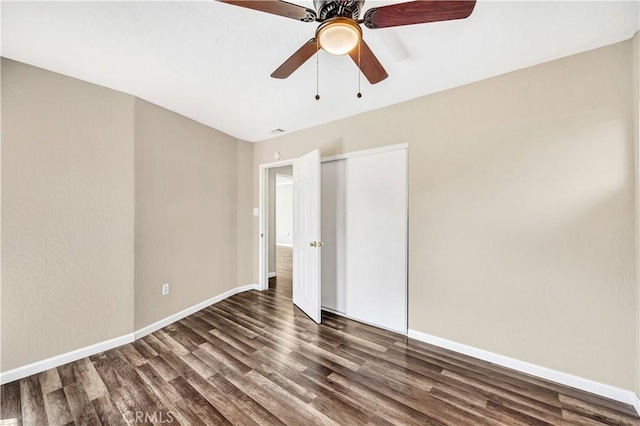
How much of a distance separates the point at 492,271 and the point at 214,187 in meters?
3.38

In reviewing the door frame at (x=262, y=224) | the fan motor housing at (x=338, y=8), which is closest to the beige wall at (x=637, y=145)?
the fan motor housing at (x=338, y=8)

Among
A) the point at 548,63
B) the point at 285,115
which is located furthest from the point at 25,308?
the point at 548,63

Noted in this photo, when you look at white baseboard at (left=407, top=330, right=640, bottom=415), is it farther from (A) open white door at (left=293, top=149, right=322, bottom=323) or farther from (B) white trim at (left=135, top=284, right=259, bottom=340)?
(B) white trim at (left=135, top=284, right=259, bottom=340)

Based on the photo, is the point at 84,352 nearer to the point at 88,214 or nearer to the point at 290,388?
the point at 88,214

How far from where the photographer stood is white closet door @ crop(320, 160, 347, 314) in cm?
316

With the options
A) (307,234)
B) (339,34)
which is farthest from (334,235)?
(339,34)

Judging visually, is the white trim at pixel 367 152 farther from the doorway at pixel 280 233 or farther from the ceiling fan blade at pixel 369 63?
the doorway at pixel 280 233

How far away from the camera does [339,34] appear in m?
1.21

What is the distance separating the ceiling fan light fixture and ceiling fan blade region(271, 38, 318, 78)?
0.43 ft

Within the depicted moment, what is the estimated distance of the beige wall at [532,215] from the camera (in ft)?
5.84

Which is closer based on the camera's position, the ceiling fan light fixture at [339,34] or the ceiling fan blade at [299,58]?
the ceiling fan light fixture at [339,34]

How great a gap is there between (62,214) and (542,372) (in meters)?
4.12

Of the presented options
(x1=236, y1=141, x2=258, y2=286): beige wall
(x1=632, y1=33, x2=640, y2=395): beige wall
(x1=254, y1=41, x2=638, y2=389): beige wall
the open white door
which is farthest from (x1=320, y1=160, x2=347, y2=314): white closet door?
(x1=632, y1=33, x2=640, y2=395): beige wall

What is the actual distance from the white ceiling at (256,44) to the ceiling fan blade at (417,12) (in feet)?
1.21
